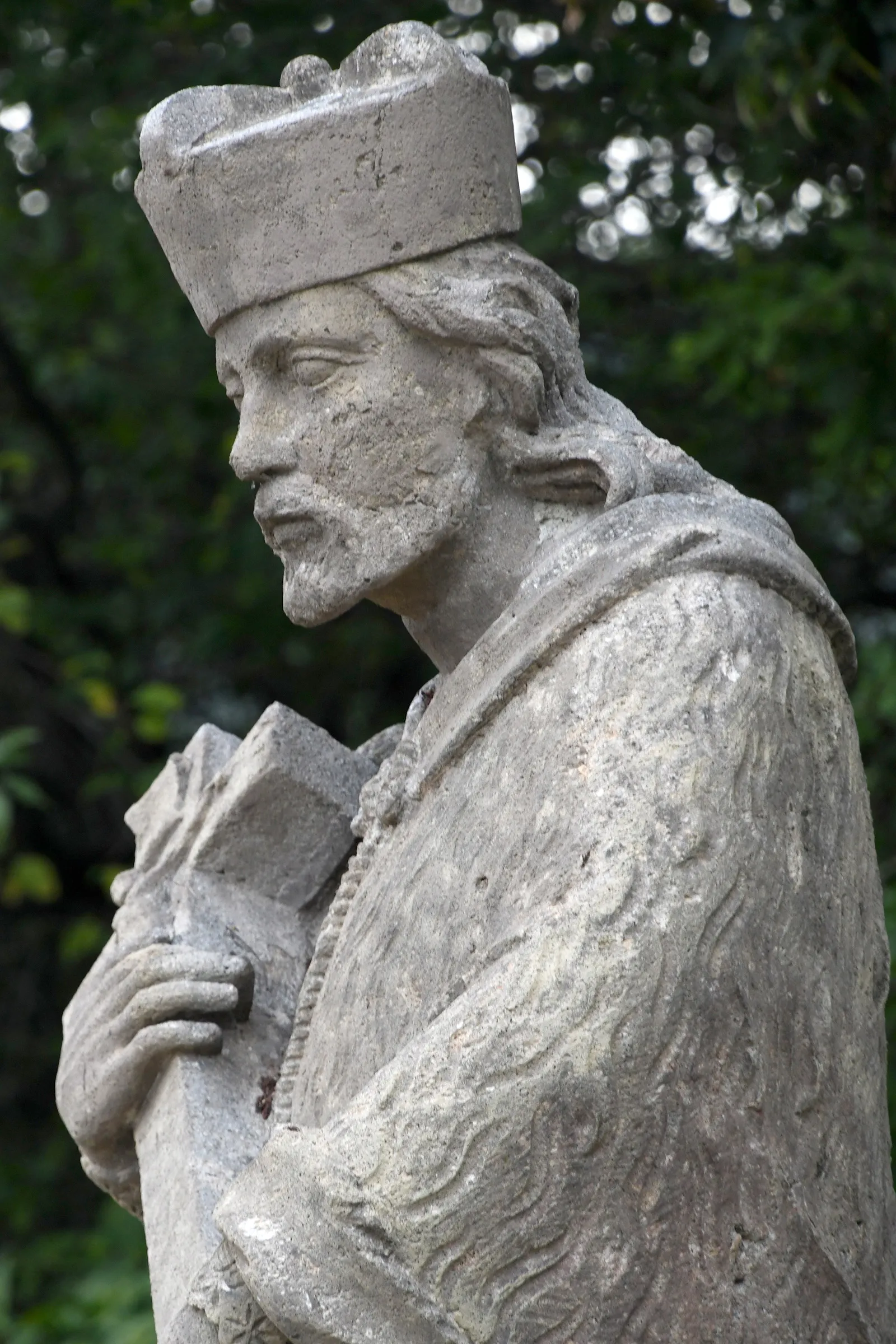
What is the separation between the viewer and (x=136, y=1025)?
280cm

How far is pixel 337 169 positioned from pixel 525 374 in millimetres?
344

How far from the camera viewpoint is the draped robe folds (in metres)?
2.12

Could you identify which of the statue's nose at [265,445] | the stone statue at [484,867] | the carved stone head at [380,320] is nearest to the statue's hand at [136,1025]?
the stone statue at [484,867]

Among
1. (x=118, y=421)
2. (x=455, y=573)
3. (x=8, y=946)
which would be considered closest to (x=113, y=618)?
(x=118, y=421)

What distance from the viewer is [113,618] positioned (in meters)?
6.39

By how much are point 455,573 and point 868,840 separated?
62 cm

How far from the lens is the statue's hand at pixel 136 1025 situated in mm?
2768

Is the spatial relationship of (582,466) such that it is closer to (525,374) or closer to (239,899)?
(525,374)

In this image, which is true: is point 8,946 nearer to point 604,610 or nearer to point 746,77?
point 746,77

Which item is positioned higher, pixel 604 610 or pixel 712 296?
pixel 604 610

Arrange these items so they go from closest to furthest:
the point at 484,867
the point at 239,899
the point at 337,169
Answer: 1. the point at 484,867
2. the point at 337,169
3. the point at 239,899

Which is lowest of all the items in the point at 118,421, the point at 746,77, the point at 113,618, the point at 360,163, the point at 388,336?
the point at 113,618

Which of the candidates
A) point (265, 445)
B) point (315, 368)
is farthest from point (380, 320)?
point (265, 445)

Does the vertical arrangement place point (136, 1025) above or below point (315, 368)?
below
